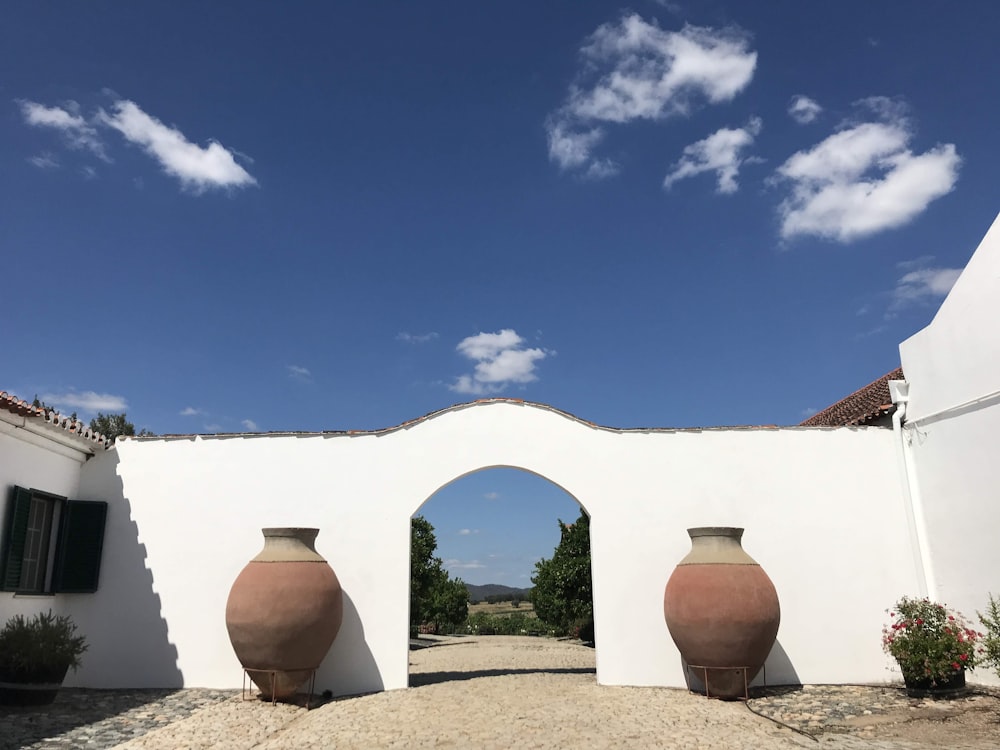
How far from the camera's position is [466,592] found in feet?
71.1

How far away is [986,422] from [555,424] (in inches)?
192

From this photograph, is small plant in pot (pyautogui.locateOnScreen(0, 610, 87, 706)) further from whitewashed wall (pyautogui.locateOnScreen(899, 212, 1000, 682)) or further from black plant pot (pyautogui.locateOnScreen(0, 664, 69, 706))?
whitewashed wall (pyautogui.locateOnScreen(899, 212, 1000, 682))

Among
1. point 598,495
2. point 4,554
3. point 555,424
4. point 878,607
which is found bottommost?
point 878,607

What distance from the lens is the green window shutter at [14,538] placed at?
326 inches

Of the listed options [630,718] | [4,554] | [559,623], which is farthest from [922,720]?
[559,623]

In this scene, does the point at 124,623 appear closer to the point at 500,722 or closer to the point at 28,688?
the point at 28,688

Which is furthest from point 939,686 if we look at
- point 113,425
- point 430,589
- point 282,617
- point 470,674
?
point 113,425

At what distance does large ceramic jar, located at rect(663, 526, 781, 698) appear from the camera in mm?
8023

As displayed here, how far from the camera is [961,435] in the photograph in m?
8.78

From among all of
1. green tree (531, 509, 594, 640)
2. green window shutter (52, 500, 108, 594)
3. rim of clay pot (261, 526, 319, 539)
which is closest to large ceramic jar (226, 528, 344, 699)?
rim of clay pot (261, 526, 319, 539)

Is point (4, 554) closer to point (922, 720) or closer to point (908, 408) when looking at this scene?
point (922, 720)

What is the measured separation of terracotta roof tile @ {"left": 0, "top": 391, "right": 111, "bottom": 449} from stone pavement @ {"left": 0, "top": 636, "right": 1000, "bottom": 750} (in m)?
2.97

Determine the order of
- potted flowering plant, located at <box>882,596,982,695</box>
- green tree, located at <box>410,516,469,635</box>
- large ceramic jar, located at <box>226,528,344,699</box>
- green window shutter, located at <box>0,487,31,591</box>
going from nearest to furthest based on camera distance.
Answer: large ceramic jar, located at <box>226,528,344,699</box> → potted flowering plant, located at <box>882,596,982,695</box> → green window shutter, located at <box>0,487,31,591</box> → green tree, located at <box>410,516,469,635</box>

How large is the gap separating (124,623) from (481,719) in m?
4.90
